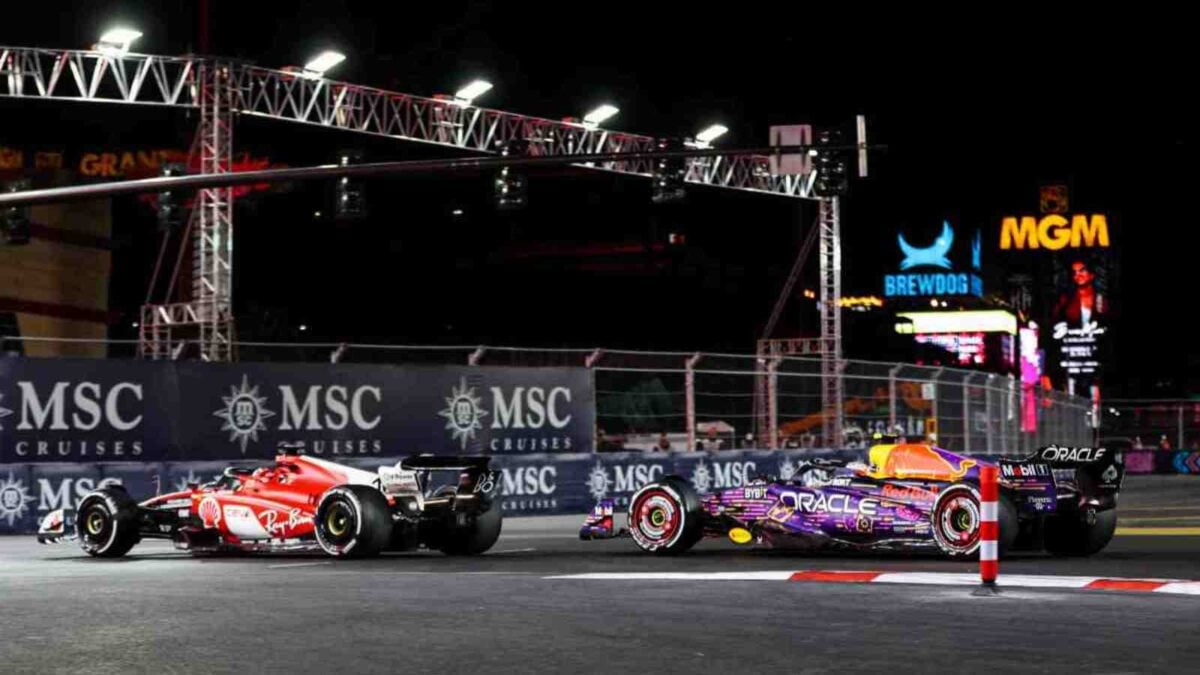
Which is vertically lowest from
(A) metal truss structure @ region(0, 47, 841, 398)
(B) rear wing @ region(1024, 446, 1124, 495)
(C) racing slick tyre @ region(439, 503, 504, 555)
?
(C) racing slick tyre @ region(439, 503, 504, 555)

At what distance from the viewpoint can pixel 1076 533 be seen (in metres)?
14.9

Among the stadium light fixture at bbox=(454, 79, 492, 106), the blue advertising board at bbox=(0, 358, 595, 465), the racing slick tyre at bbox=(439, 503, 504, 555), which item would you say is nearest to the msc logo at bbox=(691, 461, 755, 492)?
the blue advertising board at bbox=(0, 358, 595, 465)

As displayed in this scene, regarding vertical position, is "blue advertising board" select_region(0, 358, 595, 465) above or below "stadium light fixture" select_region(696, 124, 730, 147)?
below

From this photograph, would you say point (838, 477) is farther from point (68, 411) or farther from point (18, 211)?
point (18, 211)

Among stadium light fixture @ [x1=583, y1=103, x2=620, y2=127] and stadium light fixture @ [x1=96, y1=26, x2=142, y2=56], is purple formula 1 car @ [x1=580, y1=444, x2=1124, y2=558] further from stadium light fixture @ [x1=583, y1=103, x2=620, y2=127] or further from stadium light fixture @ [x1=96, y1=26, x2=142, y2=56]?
stadium light fixture @ [x1=583, y1=103, x2=620, y2=127]

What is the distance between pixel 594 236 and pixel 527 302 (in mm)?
8944

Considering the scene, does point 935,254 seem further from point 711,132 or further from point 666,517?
point 666,517

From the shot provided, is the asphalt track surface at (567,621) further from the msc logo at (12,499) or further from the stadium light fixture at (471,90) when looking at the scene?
the stadium light fixture at (471,90)

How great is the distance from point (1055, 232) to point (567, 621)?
88.5 metres

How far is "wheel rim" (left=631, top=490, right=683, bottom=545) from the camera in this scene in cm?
1539

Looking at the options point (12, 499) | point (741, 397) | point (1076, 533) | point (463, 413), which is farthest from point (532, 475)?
point (1076, 533)

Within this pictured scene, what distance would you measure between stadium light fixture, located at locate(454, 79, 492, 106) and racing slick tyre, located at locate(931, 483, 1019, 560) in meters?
20.7

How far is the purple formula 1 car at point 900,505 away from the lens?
47.1ft

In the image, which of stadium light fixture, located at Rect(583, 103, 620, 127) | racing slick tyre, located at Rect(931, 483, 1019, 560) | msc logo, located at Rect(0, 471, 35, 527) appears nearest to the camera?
racing slick tyre, located at Rect(931, 483, 1019, 560)
